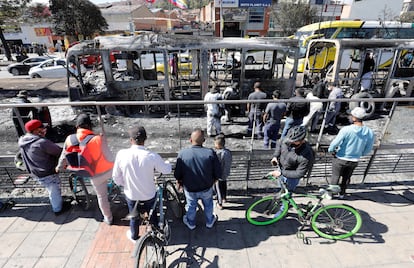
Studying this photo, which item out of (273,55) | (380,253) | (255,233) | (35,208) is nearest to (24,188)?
(35,208)

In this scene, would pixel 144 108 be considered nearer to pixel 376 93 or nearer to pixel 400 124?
pixel 400 124

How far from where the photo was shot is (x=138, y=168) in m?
2.65

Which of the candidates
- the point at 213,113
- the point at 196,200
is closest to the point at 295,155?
the point at 196,200

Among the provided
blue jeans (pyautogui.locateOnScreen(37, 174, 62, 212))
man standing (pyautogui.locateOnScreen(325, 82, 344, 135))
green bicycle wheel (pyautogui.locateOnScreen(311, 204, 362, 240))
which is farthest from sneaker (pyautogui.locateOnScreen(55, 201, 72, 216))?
man standing (pyautogui.locateOnScreen(325, 82, 344, 135))

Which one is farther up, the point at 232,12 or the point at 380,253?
the point at 232,12

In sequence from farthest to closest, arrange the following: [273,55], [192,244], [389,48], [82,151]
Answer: [273,55]
[389,48]
[192,244]
[82,151]

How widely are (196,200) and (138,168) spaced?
1005 mm

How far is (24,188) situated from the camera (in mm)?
4266

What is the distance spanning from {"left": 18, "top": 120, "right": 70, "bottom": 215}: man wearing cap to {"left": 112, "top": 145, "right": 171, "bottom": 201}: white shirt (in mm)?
1233

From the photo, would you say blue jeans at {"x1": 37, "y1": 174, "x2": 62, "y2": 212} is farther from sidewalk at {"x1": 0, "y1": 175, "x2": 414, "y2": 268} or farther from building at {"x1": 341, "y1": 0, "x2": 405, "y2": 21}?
building at {"x1": 341, "y1": 0, "x2": 405, "y2": 21}

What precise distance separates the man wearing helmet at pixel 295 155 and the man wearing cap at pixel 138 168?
1.63 metres

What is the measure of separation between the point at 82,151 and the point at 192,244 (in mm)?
1925

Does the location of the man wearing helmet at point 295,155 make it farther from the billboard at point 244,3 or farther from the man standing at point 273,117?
the billboard at point 244,3

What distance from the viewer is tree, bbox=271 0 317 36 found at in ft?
112
